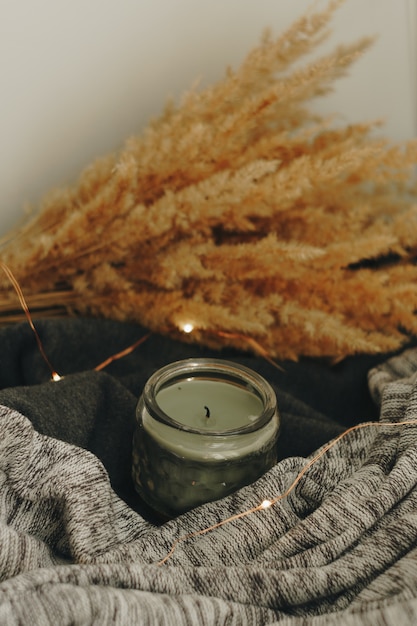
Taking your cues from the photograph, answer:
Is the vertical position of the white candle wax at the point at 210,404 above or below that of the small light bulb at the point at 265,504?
above

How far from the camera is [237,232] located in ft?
2.38

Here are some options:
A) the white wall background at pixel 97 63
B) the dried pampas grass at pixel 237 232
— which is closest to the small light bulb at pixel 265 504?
the dried pampas grass at pixel 237 232

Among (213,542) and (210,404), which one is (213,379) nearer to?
(210,404)

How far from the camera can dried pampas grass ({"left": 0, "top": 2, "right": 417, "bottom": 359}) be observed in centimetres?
63

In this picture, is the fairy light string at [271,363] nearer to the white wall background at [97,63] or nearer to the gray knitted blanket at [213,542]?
the gray knitted blanket at [213,542]

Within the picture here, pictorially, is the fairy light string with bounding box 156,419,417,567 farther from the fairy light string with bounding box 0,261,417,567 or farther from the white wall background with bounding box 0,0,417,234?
the white wall background with bounding box 0,0,417,234

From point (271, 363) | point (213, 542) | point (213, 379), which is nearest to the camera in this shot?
point (213, 542)

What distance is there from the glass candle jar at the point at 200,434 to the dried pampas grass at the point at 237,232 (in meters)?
0.08

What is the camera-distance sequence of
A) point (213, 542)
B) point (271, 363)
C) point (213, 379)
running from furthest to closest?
1. point (271, 363)
2. point (213, 379)
3. point (213, 542)

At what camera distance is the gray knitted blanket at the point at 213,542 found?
1.28 ft

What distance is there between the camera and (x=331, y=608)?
432 mm

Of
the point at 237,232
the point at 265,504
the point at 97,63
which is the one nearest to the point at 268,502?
the point at 265,504

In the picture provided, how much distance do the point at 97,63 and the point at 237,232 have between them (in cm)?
24

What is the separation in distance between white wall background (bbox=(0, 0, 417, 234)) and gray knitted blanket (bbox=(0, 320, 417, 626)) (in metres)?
0.31
